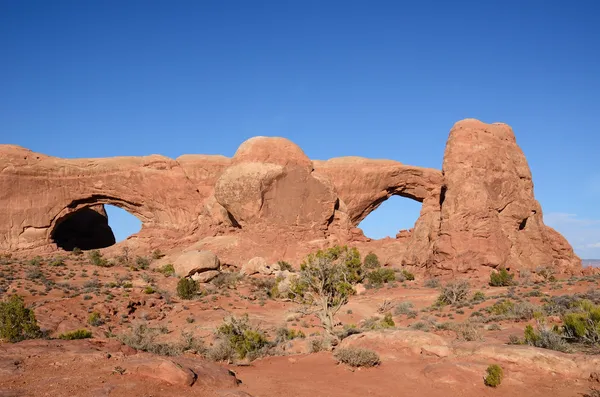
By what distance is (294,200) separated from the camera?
3566cm

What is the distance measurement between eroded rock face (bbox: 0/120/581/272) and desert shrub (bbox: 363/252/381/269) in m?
1.54

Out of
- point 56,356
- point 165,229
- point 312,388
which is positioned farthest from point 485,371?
point 165,229

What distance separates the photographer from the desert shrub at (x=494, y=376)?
8328 millimetres

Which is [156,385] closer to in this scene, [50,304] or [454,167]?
[50,304]

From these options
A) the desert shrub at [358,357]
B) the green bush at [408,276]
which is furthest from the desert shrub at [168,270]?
the desert shrub at [358,357]

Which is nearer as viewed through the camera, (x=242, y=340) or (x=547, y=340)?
(x=547, y=340)

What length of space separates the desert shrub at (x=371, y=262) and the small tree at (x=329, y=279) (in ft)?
72.1

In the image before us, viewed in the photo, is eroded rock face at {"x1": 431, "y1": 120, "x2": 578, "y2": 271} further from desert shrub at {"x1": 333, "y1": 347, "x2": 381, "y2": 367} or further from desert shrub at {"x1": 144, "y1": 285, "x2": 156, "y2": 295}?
desert shrub at {"x1": 333, "y1": 347, "x2": 381, "y2": 367}

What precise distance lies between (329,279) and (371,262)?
23053mm

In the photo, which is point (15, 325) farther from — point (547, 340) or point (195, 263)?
point (195, 263)

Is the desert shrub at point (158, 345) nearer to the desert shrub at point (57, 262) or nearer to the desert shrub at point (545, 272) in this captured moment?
the desert shrub at point (57, 262)

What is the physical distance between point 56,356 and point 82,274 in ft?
72.3

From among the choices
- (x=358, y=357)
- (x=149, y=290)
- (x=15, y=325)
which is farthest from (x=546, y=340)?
(x=149, y=290)

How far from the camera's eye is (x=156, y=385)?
680cm
